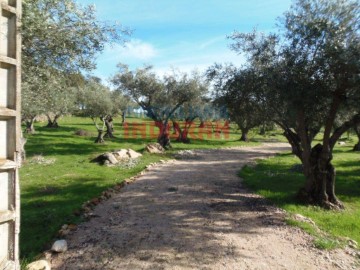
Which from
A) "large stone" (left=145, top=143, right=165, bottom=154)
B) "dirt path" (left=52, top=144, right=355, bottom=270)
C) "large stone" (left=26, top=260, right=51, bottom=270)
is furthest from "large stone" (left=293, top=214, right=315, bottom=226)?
"large stone" (left=145, top=143, right=165, bottom=154)

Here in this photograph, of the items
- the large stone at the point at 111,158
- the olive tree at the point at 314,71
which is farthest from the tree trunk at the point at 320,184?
the large stone at the point at 111,158

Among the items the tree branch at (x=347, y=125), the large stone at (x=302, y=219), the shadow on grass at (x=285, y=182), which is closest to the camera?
the large stone at (x=302, y=219)

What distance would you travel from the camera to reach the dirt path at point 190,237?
8.21m

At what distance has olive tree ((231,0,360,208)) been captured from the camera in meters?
11.3

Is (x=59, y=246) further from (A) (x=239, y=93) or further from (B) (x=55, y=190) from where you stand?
(A) (x=239, y=93)

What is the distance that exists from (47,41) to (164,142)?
95.1ft

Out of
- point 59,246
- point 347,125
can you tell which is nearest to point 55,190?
point 59,246

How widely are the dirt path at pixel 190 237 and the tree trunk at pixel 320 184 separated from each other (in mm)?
2210

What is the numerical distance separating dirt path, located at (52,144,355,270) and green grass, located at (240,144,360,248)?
30.1 inches

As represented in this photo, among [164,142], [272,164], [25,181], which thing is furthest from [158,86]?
[25,181]

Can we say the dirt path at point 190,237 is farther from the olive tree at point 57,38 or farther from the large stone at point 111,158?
the large stone at point 111,158

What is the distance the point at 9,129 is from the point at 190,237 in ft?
Result: 20.9

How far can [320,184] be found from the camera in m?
13.6

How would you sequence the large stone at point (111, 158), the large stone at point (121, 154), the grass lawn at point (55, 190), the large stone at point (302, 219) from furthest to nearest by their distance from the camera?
the large stone at point (121, 154)
the large stone at point (111, 158)
the large stone at point (302, 219)
the grass lawn at point (55, 190)
